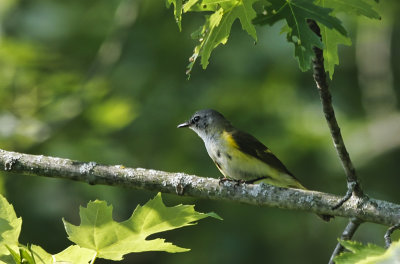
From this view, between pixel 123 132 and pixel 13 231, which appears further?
pixel 123 132

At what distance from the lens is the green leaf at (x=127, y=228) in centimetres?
301

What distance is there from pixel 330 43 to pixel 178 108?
7.85m

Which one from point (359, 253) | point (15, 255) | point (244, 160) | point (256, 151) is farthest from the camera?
point (256, 151)

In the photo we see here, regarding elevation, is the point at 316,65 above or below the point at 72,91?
below

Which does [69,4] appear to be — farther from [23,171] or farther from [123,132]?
[23,171]

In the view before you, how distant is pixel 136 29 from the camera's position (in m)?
12.3

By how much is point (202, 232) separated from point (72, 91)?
4.01 meters

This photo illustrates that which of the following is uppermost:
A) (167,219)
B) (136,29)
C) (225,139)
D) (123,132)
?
(136,29)

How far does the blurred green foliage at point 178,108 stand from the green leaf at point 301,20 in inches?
221

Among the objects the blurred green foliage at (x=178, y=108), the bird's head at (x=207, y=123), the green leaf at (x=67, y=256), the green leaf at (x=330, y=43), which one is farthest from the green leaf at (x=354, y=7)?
the blurred green foliage at (x=178, y=108)

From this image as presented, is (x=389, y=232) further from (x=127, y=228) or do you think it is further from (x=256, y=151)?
(x=256, y=151)

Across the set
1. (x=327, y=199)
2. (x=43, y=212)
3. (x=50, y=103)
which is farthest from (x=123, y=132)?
(x=327, y=199)

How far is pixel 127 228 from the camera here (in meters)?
3.09

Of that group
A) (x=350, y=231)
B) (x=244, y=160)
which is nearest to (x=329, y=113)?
(x=350, y=231)
